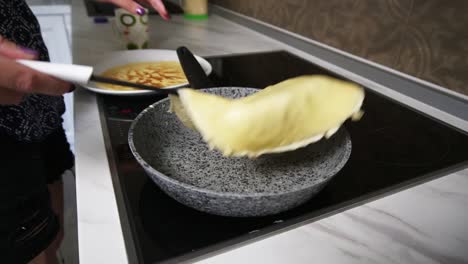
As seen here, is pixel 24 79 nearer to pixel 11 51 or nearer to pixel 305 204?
pixel 11 51

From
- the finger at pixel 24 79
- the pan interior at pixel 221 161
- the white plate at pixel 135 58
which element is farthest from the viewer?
the white plate at pixel 135 58

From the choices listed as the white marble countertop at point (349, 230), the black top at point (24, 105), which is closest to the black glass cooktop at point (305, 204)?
the white marble countertop at point (349, 230)

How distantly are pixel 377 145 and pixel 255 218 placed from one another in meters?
0.24

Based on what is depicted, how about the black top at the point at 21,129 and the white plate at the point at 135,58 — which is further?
the white plate at the point at 135,58

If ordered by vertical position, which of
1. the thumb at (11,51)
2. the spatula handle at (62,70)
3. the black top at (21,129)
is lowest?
the black top at (21,129)

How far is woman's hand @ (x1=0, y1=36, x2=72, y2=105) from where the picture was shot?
0.29 m

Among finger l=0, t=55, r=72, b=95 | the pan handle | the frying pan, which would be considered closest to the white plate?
the pan handle

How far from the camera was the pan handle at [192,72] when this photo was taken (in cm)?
54

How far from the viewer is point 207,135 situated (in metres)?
0.30

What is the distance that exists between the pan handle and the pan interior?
0.10 metres

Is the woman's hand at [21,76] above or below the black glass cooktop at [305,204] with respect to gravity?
above

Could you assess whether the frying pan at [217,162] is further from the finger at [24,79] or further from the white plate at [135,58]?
the white plate at [135,58]

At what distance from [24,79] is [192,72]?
0.29m

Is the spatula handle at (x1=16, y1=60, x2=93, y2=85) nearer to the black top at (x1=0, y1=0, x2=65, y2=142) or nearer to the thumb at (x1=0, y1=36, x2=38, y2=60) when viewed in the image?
the thumb at (x1=0, y1=36, x2=38, y2=60)
